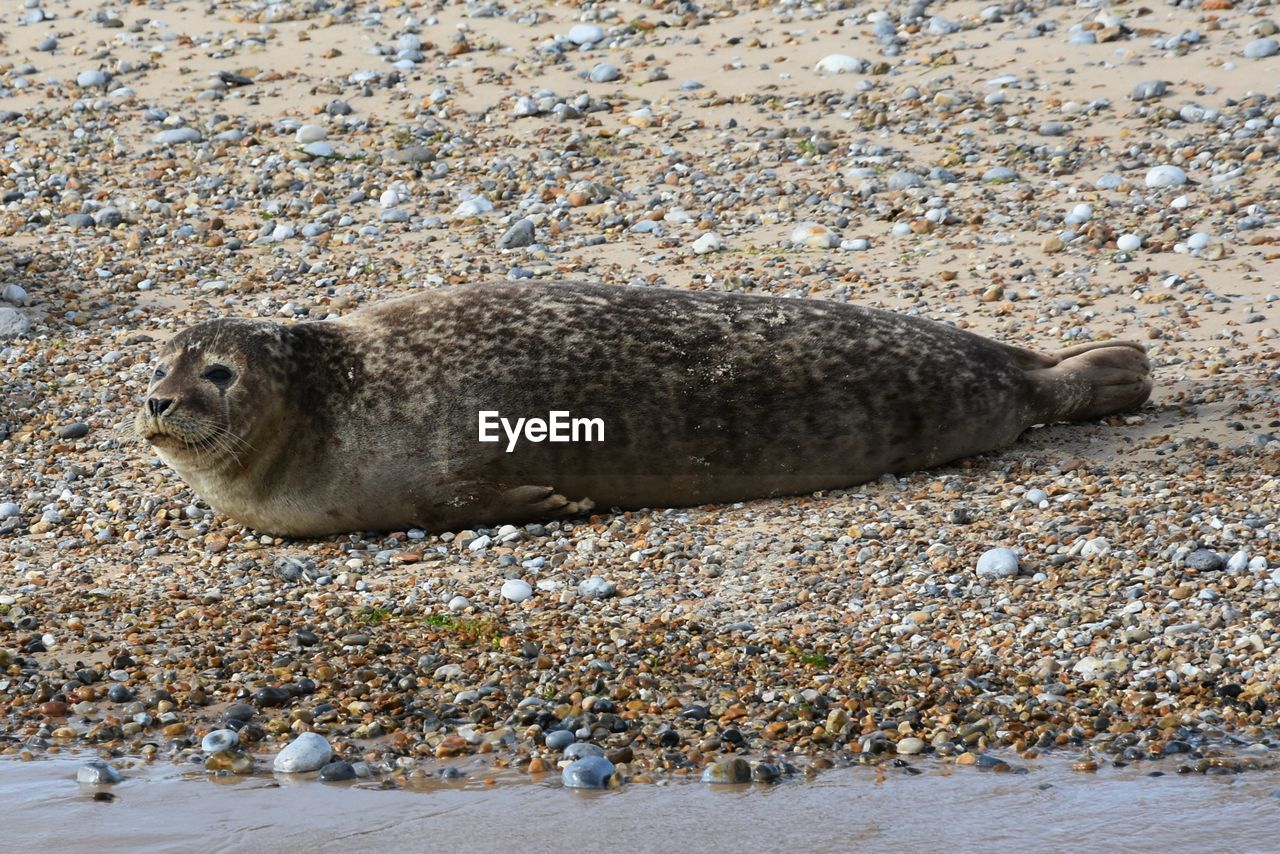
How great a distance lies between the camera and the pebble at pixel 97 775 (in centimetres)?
411

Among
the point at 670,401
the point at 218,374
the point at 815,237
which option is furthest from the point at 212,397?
the point at 815,237

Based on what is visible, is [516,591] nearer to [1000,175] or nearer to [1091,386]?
[1091,386]

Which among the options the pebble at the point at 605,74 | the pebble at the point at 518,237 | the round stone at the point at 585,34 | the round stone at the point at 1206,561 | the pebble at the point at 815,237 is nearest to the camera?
the round stone at the point at 1206,561

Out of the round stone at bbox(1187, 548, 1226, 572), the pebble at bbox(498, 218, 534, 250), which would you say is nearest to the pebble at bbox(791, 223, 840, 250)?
the pebble at bbox(498, 218, 534, 250)

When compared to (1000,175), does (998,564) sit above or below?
below

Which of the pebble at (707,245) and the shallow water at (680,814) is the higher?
the pebble at (707,245)

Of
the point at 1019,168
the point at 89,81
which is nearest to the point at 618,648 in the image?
the point at 1019,168

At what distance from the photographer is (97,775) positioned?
13.5 feet

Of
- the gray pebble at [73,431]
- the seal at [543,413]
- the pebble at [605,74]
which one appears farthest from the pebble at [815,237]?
the gray pebble at [73,431]

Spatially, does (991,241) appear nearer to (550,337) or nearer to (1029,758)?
(550,337)

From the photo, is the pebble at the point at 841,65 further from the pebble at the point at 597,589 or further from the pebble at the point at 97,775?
the pebble at the point at 97,775

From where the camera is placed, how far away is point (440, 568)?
237 inches

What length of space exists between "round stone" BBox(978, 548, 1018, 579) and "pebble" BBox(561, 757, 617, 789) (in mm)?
1692

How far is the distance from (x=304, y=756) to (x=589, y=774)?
0.70m
